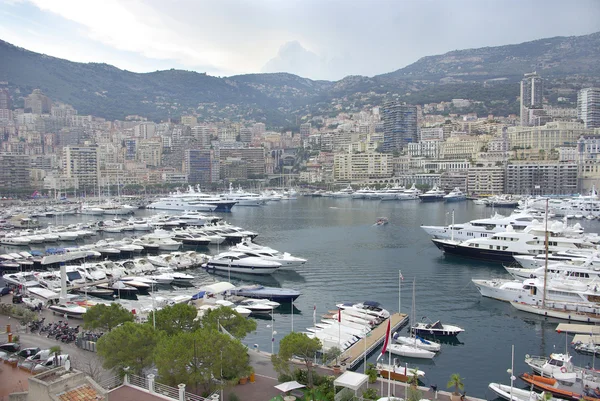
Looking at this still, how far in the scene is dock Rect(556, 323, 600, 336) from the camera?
1912cm

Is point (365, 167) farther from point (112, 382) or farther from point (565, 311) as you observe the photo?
point (112, 382)

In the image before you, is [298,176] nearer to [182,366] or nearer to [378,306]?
[378,306]

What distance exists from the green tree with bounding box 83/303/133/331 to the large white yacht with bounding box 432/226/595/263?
954 inches

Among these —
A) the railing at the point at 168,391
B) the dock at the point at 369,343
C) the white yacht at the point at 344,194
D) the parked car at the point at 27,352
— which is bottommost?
the dock at the point at 369,343

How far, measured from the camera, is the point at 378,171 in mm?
121750

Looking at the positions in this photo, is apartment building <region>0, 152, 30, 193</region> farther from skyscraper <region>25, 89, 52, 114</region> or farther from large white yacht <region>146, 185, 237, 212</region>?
skyscraper <region>25, 89, 52, 114</region>

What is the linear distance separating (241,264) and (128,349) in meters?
18.2

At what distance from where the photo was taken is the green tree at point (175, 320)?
14.2 meters

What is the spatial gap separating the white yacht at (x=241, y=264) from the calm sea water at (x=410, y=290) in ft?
2.02

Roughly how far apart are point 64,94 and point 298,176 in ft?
359

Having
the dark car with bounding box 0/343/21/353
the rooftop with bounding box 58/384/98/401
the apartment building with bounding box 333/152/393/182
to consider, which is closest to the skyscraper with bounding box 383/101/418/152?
the apartment building with bounding box 333/152/393/182

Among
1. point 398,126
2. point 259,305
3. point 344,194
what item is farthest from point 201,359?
point 398,126

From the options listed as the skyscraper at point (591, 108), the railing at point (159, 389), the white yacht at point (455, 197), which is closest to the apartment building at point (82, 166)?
the white yacht at point (455, 197)

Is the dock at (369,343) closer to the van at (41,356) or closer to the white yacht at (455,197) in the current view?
the van at (41,356)
